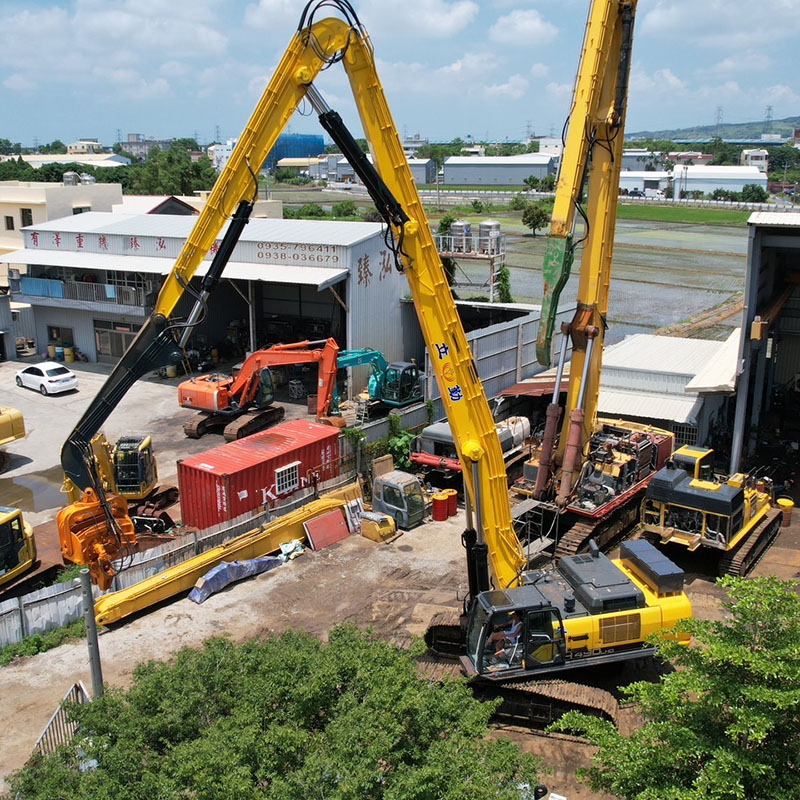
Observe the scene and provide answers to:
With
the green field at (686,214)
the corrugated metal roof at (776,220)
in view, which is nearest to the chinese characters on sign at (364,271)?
the corrugated metal roof at (776,220)

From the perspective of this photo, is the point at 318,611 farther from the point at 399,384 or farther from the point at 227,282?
the point at 227,282

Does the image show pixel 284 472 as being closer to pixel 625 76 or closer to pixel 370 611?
pixel 370 611

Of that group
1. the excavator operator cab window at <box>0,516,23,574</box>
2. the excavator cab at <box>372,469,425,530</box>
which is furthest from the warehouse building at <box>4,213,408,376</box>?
the excavator operator cab window at <box>0,516,23,574</box>

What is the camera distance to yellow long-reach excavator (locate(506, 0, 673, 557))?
60.5 ft

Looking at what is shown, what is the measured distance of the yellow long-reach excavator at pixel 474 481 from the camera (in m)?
13.3

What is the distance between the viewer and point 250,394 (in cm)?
2977

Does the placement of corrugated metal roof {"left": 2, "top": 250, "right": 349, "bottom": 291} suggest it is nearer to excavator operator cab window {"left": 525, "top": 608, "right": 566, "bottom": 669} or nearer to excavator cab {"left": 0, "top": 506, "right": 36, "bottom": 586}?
excavator cab {"left": 0, "top": 506, "right": 36, "bottom": 586}

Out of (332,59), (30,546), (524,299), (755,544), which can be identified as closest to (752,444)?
(755,544)

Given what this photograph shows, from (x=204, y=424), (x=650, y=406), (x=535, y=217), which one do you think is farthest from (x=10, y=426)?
(x=535, y=217)

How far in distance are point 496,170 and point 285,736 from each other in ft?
594

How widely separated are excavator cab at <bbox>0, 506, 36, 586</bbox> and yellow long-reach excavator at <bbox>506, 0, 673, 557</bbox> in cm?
1106

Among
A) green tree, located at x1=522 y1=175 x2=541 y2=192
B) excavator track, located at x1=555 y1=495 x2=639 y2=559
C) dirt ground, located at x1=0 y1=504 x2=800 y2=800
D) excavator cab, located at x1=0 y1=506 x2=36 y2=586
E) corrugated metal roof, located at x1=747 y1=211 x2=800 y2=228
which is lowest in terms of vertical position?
dirt ground, located at x1=0 y1=504 x2=800 y2=800

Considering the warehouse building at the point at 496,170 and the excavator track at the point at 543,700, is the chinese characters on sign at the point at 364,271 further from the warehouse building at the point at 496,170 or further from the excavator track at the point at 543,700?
the warehouse building at the point at 496,170

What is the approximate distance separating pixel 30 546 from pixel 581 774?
1337cm
